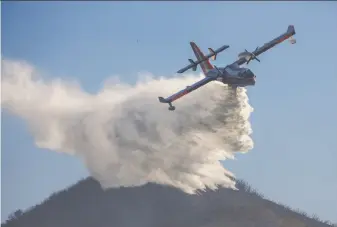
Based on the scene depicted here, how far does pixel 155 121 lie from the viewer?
86625 mm

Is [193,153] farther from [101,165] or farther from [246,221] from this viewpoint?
[246,221]

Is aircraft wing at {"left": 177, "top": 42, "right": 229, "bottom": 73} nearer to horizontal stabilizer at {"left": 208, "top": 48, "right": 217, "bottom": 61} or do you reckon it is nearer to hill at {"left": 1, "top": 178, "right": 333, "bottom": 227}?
horizontal stabilizer at {"left": 208, "top": 48, "right": 217, "bottom": 61}

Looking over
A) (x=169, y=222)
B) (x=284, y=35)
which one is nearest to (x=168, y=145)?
(x=284, y=35)

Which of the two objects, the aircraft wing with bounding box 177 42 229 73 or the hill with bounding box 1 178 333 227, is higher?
the aircraft wing with bounding box 177 42 229 73

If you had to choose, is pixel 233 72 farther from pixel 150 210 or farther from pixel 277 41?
pixel 150 210

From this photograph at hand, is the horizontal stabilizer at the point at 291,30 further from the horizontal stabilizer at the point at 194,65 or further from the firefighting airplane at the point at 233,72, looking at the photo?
the horizontal stabilizer at the point at 194,65

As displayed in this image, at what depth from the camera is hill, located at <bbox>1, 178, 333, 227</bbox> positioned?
123 metres

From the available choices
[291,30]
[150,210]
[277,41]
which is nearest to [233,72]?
[277,41]

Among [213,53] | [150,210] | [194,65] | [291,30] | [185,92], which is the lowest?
[150,210]

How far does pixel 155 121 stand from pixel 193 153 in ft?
22.6

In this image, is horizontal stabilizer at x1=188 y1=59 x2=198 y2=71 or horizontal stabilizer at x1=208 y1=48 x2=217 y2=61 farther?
horizontal stabilizer at x1=208 y1=48 x2=217 y2=61

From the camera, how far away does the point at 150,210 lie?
5089 inches

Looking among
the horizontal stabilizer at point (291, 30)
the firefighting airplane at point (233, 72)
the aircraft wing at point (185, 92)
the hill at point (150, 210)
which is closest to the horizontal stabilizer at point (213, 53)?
the firefighting airplane at point (233, 72)

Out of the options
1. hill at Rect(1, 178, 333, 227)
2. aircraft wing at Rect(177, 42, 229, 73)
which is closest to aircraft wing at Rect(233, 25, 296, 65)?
aircraft wing at Rect(177, 42, 229, 73)
